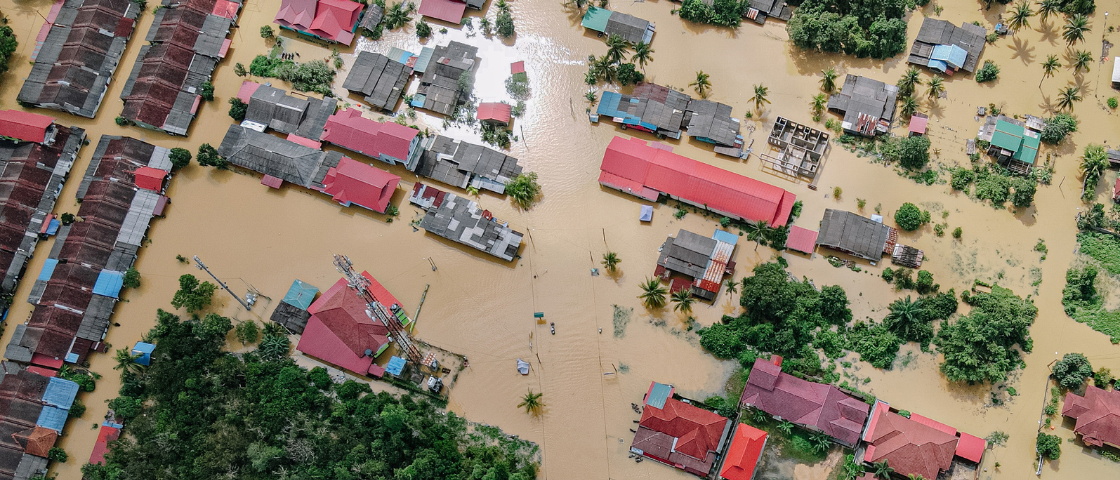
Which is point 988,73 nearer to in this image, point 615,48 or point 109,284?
point 615,48

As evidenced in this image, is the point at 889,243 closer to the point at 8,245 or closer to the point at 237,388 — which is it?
the point at 237,388

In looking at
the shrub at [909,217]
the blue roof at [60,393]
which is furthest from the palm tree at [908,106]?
the blue roof at [60,393]

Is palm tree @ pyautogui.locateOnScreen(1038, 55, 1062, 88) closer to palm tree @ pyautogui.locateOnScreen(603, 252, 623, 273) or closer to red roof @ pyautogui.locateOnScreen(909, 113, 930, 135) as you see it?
red roof @ pyautogui.locateOnScreen(909, 113, 930, 135)

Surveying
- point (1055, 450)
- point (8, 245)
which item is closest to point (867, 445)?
point (1055, 450)

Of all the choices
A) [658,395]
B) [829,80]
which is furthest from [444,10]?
[658,395]

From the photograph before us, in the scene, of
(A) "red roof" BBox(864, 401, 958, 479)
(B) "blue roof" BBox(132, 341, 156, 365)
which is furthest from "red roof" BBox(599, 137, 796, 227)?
(B) "blue roof" BBox(132, 341, 156, 365)
